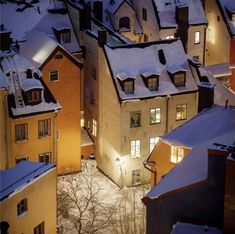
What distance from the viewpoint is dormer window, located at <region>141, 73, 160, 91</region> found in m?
71.4

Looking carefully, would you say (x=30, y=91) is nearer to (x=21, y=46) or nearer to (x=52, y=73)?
(x=52, y=73)

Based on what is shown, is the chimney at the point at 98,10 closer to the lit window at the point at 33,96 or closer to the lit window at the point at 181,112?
the lit window at the point at 181,112

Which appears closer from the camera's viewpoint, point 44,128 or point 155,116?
point 44,128

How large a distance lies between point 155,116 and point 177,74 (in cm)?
437

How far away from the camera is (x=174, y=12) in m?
85.4

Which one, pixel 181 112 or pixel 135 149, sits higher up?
pixel 181 112

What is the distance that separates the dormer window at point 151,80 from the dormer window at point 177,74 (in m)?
1.52

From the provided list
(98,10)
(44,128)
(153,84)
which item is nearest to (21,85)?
(44,128)

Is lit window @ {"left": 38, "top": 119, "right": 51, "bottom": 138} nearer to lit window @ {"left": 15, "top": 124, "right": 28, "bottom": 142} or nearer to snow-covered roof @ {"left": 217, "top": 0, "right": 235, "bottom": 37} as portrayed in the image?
lit window @ {"left": 15, "top": 124, "right": 28, "bottom": 142}

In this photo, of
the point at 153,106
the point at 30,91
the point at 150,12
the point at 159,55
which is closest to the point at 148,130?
the point at 153,106

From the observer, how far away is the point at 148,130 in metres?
72.6

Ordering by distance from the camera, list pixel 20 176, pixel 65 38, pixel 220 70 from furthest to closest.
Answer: pixel 220 70, pixel 65 38, pixel 20 176

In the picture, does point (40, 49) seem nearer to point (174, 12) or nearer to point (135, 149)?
point (135, 149)

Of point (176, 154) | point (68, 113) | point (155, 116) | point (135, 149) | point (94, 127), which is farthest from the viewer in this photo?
point (94, 127)
